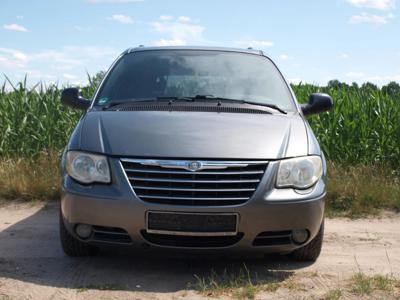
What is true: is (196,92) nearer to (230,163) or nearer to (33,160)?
(230,163)

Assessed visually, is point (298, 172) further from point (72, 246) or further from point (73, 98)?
point (73, 98)

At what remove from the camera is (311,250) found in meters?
4.45

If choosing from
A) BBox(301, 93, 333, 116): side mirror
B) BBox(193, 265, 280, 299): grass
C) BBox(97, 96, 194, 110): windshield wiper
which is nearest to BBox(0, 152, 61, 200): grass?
BBox(97, 96, 194, 110): windshield wiper

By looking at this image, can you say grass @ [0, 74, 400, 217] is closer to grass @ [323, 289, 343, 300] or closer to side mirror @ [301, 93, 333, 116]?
side mirror @ [301, 93, 333, 116]

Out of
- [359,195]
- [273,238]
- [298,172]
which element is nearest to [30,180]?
[359,195]

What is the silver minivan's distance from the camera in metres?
3.81

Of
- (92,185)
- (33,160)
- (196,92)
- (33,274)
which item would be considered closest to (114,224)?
(92,185)

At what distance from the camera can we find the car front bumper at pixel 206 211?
149 inches

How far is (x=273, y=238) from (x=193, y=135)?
0.90 m

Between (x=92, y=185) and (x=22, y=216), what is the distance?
2642 mm

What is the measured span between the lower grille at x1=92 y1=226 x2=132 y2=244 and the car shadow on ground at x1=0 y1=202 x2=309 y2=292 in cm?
12

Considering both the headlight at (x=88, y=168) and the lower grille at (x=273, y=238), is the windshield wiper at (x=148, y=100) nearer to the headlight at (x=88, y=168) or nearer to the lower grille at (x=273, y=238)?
the headlight at (x=88, y=168)

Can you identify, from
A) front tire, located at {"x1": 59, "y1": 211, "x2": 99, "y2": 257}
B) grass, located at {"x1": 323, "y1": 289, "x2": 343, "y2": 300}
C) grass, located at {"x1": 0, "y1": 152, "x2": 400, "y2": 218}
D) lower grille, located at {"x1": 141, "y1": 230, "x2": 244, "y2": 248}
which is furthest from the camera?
grass, located at {"x1": 0, "y1": 152, "x2": 400, "y2": 218}

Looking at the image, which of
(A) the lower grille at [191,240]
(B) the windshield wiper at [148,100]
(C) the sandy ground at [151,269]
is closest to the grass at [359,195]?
(C) the sandy ground at [151,269]
